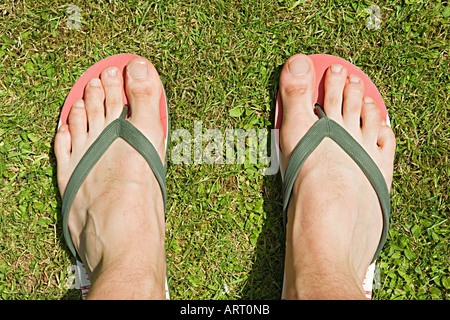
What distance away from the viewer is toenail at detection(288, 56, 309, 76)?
2139mm

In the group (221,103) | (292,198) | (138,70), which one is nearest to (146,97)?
(138,70)

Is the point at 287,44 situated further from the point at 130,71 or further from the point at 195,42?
the point at 130,71

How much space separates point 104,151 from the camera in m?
2.10

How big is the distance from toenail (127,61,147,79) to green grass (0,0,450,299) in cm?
11

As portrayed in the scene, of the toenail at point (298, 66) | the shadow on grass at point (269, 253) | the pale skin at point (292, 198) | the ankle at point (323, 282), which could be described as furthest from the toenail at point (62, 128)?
the ankle at point (323, 282)

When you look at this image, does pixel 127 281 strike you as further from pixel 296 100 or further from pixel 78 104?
pixel 296 100

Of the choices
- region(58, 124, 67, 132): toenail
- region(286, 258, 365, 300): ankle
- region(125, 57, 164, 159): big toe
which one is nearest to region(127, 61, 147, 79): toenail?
region(125, 57, 164, 159): big toe

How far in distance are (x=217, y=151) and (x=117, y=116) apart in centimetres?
59

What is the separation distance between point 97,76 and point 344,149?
4.71 feet

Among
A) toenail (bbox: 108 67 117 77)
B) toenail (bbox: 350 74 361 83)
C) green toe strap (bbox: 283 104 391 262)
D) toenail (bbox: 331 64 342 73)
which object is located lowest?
green toe strap (bbox: 283 104 391 262)

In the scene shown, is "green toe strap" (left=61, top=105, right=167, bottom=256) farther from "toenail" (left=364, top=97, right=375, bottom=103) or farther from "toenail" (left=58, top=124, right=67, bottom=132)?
"toenail" (left=364, top=97, right=375, bottom=103)

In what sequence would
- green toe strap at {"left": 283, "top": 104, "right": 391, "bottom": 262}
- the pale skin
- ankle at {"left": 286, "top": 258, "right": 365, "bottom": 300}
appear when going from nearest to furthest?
ankle at {"left": 286, "top": 258, "right": 365, "bottom": 300} < the pale skin < green toe strap at {"left": 283, "top": 104, "right": 391, "bottom": 262}

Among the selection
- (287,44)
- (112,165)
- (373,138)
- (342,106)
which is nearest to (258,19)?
(287,44)

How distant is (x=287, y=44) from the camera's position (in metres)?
2.22
